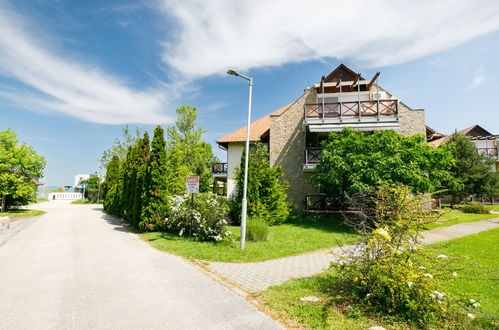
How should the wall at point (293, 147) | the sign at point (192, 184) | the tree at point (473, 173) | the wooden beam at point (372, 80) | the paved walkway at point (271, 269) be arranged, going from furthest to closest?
the tree at point (473, 173), the wall at point (293, 147), the wooden beam at point (372, 80), the sign at point (192, 184), the paved walkway at point (271, 269)

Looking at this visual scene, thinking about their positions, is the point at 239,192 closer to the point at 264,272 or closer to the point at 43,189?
the point at 264,272

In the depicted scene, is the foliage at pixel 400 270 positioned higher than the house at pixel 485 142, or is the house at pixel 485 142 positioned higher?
the house at pixel 485 142

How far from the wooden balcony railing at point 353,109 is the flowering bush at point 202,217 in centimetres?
979

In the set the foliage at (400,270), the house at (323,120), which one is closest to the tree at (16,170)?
the house at (323,120)

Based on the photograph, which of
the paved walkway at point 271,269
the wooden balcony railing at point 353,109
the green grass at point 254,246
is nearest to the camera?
the paved walkway at point 271,269

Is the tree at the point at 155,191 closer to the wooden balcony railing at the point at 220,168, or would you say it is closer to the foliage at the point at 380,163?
the foliage at the point at 380,163

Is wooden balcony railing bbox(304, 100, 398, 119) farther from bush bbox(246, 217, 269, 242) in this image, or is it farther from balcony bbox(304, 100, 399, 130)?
bush bbox(246, 217, 269, 242)

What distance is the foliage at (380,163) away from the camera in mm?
12188

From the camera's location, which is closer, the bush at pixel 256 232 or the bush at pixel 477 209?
the bush at pixel 256 232

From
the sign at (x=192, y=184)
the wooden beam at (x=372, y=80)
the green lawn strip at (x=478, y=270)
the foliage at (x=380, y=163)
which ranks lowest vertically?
the green lawn strip at (x=478, y=270)

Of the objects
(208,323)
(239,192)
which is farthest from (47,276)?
(239,192)

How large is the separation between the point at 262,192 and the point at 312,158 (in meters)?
4.56

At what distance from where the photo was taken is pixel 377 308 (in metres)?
4.02

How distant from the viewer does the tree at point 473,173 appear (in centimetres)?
2212
